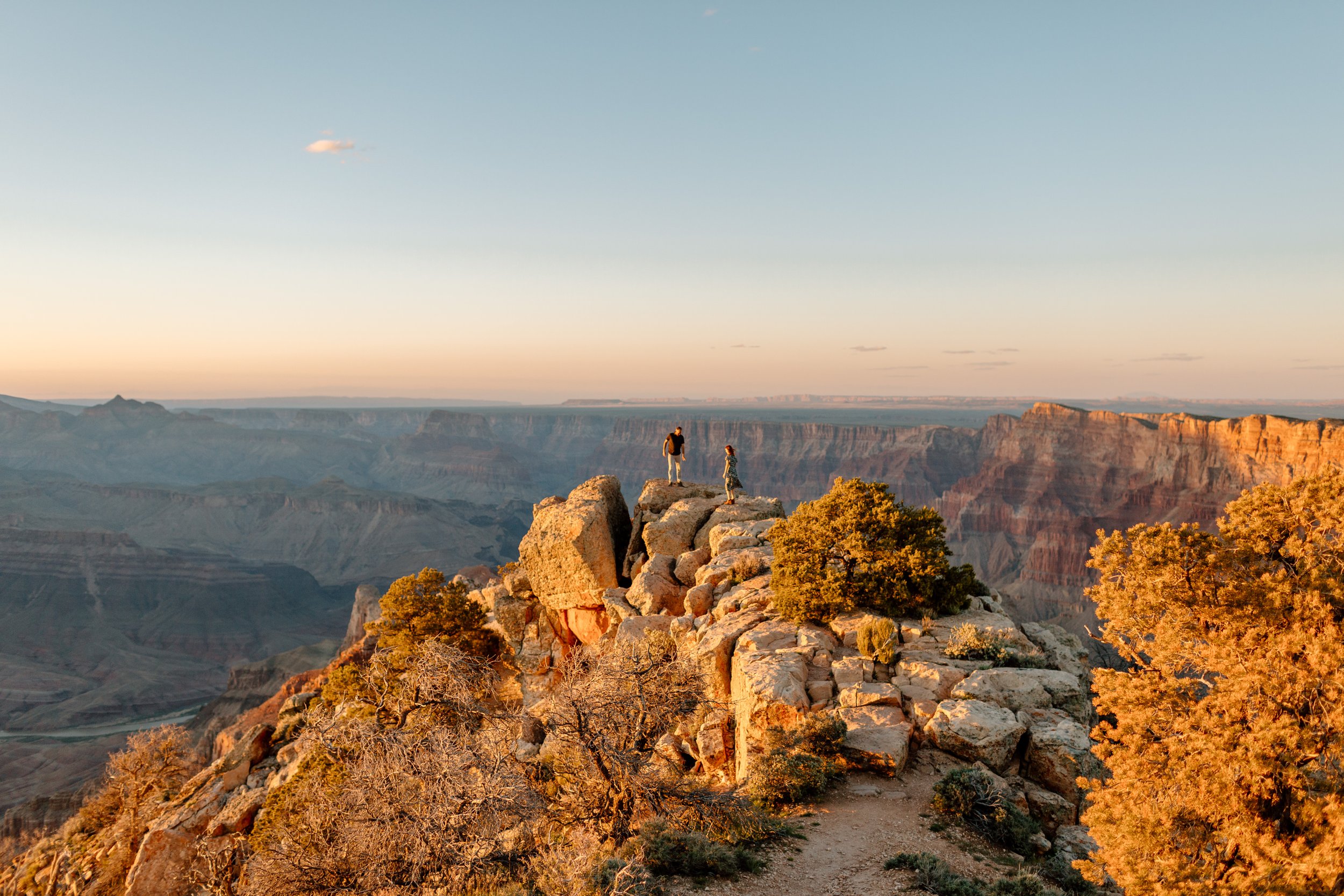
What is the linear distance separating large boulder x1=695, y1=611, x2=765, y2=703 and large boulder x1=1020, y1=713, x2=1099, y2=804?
631 centimetres

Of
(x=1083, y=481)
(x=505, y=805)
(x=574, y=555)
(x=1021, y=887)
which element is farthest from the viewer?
(x=1083, y=481)

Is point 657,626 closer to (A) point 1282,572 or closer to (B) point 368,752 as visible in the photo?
(B) point 368,752

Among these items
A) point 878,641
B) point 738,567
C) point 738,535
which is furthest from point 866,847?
point 738,535

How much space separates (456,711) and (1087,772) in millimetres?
11119

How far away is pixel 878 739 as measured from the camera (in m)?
13.1

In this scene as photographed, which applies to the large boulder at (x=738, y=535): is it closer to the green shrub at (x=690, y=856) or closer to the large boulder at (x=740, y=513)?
the large boulder at (x=740, y=513)

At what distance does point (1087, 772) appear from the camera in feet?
40.0

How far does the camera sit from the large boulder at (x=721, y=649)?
1617 cm

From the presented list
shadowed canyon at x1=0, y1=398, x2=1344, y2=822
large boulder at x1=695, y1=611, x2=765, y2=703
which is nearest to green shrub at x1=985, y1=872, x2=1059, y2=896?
large boulder at x1=695, y1=611, x2=765, y2=703

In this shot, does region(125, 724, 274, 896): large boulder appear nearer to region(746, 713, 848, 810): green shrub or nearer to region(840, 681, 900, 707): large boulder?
→ region(746, 713, 848, 810): green shrub

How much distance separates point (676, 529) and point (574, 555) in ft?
12.9

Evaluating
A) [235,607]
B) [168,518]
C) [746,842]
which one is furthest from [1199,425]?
[168,518]

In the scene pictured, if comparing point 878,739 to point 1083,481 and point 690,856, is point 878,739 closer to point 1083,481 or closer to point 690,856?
point 690,856

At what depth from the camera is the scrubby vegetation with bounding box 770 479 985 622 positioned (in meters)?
17.7
